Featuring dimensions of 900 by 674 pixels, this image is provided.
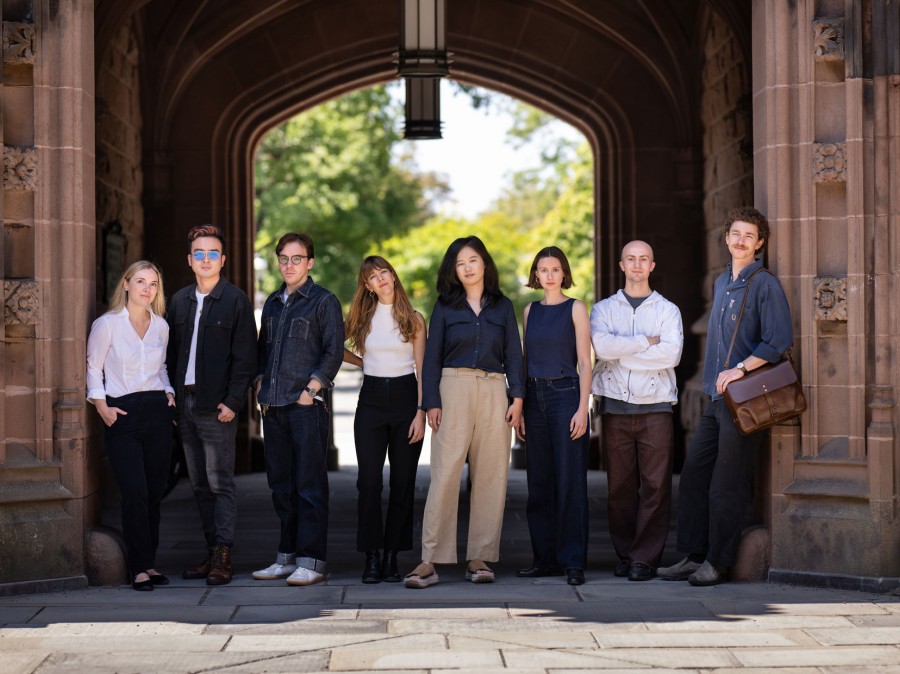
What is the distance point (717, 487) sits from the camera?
6582 millimetres

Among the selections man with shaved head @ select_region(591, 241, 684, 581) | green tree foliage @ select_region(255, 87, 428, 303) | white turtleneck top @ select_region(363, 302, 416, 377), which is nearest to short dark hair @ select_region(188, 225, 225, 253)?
white turtleneck top @ select_region(363, 302, 416, 377)

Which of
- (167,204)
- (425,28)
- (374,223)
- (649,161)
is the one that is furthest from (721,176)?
(374,223)

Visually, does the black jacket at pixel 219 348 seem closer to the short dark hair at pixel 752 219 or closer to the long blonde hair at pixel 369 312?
the long blonde hair at pixel 369 312

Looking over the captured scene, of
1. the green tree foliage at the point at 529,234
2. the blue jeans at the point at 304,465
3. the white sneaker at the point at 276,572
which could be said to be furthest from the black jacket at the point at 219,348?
the green tree foliage at the point at 529,234

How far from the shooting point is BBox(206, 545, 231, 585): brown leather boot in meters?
6.59

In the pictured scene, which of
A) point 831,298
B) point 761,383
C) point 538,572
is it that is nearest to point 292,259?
point 538,572

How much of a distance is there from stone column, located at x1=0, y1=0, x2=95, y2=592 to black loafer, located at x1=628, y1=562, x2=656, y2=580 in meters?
2.60

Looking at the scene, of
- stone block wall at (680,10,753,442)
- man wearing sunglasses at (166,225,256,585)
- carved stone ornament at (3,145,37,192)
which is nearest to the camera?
carved stone ornament at (3,145,37,192)

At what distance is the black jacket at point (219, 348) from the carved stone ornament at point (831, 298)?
2695 mm

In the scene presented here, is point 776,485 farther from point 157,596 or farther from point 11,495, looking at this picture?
point 11,495

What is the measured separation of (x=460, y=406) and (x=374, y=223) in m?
25.7

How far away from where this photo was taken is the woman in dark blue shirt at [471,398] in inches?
259

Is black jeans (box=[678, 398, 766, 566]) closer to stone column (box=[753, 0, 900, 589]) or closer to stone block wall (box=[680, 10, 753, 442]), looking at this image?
stone column (box=[753, 0, 900, 589])

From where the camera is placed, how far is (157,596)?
631 centimetres
